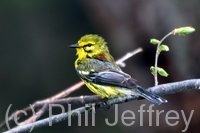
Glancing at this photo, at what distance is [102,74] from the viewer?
4.36m

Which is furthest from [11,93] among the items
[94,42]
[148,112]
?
[94,42]

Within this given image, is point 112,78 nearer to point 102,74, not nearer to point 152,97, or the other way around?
point 102,74

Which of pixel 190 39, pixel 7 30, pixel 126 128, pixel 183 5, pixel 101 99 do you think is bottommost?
pixel 101 99

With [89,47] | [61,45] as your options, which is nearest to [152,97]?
[89,47]

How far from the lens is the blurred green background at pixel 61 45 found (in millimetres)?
6895

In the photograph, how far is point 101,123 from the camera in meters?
8.49

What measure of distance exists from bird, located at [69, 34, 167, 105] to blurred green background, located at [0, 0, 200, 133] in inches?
87.6

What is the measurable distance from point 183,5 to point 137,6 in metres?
0.72

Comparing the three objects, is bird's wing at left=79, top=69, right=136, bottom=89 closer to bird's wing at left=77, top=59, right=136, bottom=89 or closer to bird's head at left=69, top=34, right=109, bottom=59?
bird's wing at left=77, top=59, right=136, bottom=89

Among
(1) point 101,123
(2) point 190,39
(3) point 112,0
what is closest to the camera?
(2) point 190,39

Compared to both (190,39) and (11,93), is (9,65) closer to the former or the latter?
(11,93)

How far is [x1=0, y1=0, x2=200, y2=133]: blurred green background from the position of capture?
689cm

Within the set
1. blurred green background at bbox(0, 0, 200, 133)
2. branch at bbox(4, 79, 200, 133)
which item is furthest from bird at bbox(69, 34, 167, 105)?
blurred green background at bbox(0, 0, 200, 133)

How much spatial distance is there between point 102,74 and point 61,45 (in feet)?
14.7
